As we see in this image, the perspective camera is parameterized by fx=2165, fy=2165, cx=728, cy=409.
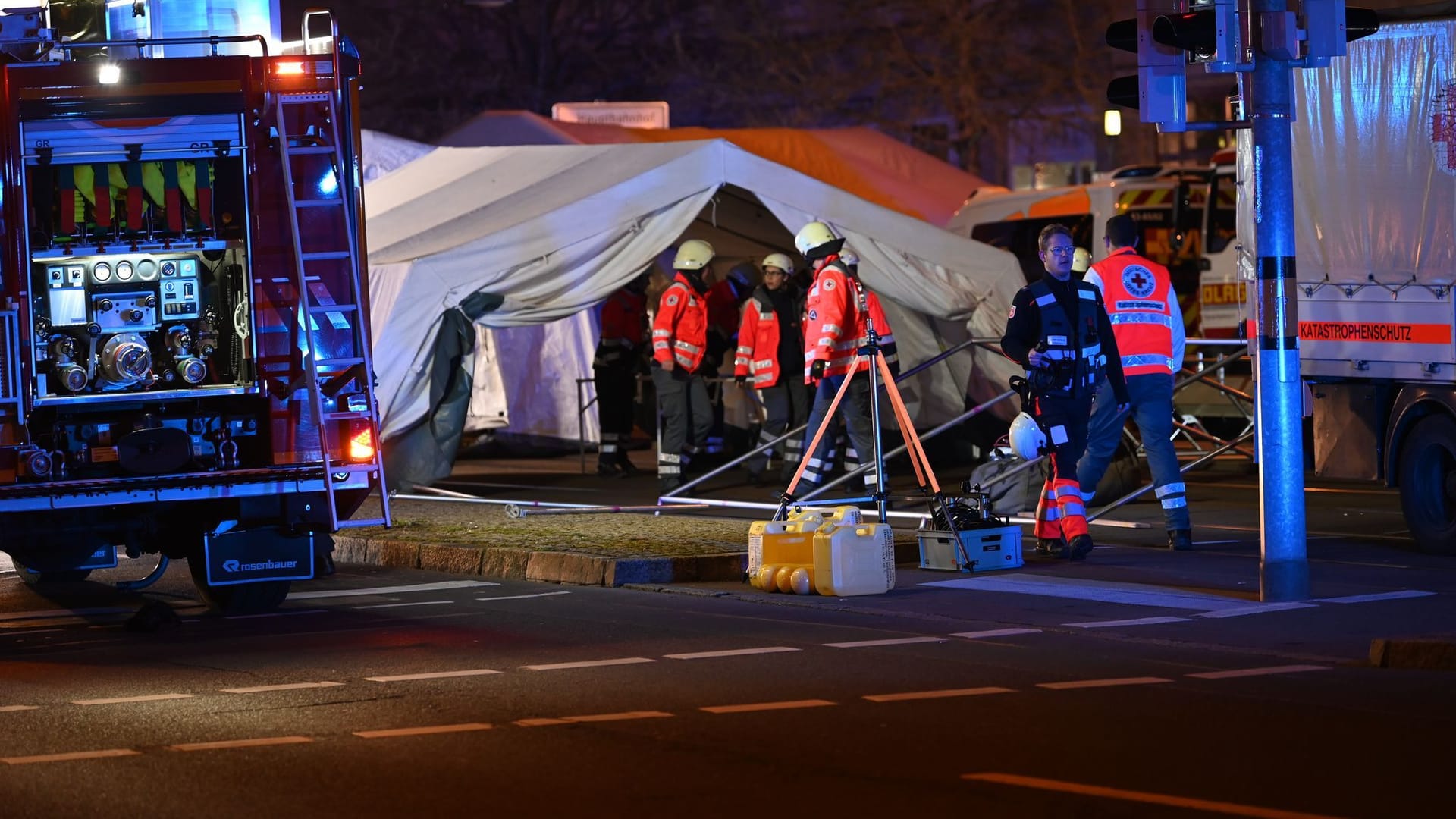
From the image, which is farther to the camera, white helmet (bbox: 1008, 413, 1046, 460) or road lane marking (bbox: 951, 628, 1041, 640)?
white helmet (bbox: 1008, 413, 1046, 460)

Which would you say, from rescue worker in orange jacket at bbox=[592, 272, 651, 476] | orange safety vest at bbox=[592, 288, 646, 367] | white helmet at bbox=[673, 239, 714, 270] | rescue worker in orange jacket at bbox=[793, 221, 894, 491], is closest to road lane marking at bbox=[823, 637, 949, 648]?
rescue worker in orange jacket at bbox=[793, 221, 894, 491]

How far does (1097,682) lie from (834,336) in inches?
311

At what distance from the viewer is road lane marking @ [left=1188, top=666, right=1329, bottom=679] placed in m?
8.88

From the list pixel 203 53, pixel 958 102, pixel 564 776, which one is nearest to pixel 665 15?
pixel 958 102

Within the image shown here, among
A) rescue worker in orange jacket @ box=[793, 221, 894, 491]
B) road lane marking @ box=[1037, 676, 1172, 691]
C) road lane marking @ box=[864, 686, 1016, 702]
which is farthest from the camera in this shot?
rescue worker in orange jacket @ box=[793, 221, 894, 491]

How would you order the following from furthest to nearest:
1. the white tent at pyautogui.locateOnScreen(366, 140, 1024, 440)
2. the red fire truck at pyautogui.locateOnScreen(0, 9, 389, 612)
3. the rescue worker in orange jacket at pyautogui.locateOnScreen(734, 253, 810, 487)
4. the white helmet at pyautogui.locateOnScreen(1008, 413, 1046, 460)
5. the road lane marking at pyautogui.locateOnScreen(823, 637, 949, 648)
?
the rescue worker in orange jacket at pyautogui.locateOnScreen(734, 253, 810, 487), the white tent at pyautogui.locateOnScreen(366, 140, 1024, 440), the white helmet at pyautogui.locateOnScreen(1008, 413, 1046, 460), the red fire truck at pyautogui.locateOnScreen(0, 9, 389, 612), the road lane marking at pyautogui.locateOnScreen(823, 637, 949, 648)

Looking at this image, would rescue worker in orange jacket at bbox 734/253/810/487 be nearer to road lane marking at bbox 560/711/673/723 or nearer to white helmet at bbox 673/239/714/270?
white helmet at bbox 673/239/714/270

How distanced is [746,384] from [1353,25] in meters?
9.73

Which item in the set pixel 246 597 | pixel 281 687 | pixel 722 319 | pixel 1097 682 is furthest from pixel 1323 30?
pixel 722 319

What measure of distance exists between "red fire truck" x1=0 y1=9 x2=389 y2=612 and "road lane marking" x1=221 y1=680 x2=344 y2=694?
6.84 ft

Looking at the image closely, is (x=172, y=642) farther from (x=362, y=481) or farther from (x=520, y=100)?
(x=520, y=100)

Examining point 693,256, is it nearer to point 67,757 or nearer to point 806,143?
point 806,143

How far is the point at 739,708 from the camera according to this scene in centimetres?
829

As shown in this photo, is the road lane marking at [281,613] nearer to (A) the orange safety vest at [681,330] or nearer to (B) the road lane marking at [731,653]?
(B) the road lane marking at [731,653]
